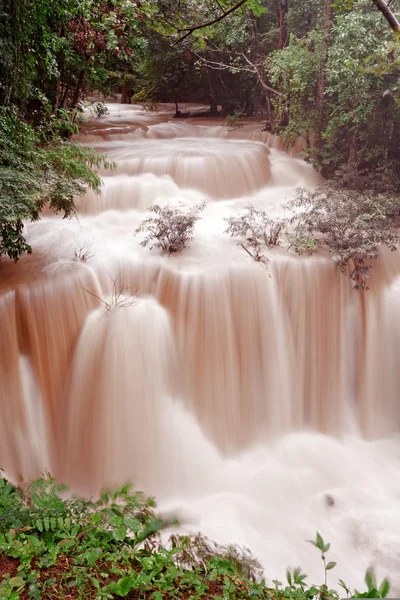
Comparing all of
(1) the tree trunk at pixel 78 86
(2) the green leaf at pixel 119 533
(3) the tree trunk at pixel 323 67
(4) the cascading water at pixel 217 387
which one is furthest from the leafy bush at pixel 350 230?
(1) the tree trunk at pixel 78 86

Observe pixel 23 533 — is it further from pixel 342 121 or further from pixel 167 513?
pixel 342 121

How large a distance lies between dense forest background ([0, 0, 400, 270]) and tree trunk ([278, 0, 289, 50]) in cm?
3

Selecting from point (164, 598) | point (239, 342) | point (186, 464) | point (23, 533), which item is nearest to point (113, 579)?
point (164, 598)

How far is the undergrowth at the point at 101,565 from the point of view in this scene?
7.34 ft

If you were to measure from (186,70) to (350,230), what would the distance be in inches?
429

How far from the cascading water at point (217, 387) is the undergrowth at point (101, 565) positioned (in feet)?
5.33

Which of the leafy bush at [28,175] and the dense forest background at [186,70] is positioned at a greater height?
the dense forest background at [186,70]

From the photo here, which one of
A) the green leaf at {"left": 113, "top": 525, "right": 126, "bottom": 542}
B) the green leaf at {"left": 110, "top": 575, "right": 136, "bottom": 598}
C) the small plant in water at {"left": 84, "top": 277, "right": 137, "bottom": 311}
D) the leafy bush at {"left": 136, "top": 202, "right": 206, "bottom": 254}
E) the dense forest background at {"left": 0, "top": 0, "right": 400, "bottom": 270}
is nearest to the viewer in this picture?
the green leaf at {"left": 110, "top": 575, "right": 136, "bottom": 598}

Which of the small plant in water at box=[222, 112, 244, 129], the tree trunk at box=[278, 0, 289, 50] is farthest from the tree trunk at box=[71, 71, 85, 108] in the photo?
Answer: the tree trunk at box=[278, 0, 289, 50]

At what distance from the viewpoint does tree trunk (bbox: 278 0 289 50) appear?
36.7 ft

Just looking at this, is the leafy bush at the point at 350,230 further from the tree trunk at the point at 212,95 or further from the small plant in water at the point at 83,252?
the tree trunk at the point at 212,95

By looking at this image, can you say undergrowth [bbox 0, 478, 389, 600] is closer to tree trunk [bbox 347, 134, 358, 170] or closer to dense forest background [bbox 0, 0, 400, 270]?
dense forest background [bbox 0, 0, 400, 270]

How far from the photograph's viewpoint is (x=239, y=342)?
552 centimetres

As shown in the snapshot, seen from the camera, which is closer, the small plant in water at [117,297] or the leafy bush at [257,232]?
the small plant in water at [117,297]
